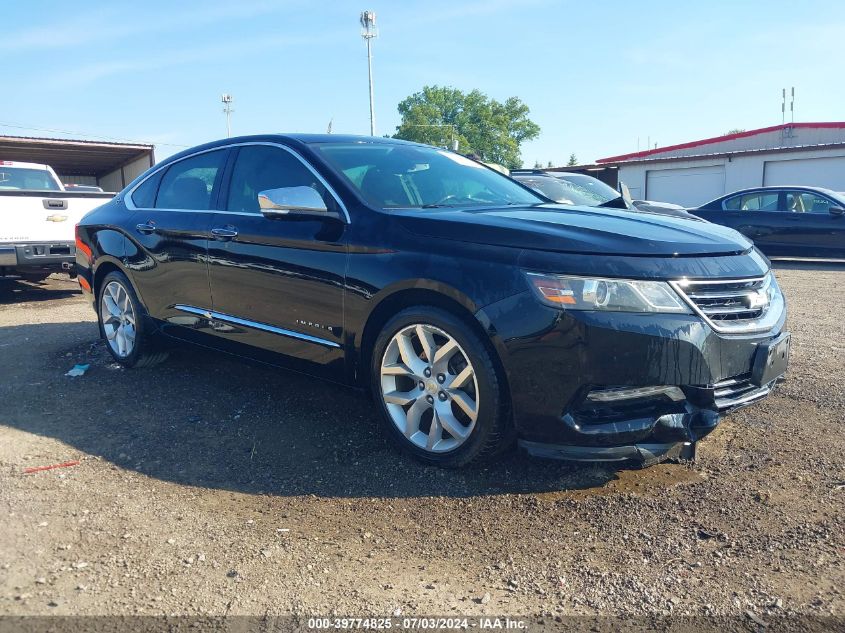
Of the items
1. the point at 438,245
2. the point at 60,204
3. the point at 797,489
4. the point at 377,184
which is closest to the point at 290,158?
the point at 377,184

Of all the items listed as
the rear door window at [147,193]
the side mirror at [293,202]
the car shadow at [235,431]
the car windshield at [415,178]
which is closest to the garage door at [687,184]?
the car windshield at [415,178]

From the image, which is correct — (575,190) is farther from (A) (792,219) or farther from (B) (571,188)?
(A) (792,219)

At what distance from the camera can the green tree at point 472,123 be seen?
237 feet

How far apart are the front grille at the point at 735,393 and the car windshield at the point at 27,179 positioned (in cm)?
1080

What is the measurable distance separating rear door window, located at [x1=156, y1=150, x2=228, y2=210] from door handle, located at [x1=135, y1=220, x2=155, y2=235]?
149mm

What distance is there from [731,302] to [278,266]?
2365 mm

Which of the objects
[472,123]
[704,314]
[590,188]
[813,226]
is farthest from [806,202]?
[472,123]

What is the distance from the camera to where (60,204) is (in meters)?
9.08

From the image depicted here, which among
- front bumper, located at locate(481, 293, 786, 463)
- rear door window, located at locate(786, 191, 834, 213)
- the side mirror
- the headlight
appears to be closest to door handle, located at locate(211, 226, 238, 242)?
the side mirror

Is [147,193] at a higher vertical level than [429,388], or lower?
higher

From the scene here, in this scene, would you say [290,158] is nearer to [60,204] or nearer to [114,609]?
[114,609]

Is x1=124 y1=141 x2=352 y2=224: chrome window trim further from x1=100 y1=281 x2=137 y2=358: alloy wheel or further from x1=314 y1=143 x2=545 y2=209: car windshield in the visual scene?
x1=100 y1=281 x2=137 y2=358: alloy wheel

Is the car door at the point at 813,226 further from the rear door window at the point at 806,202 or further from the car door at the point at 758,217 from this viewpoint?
the car door at the point at 758,217

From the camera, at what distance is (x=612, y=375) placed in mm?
2953
